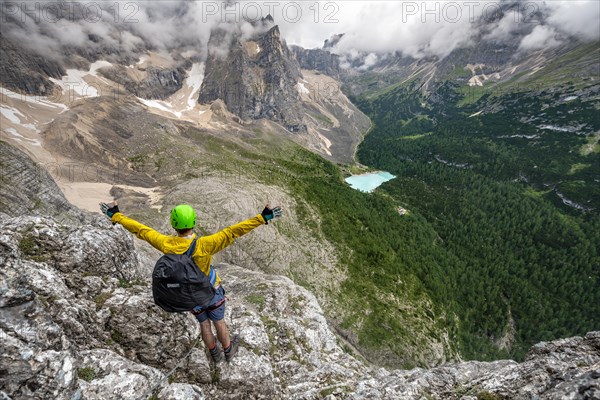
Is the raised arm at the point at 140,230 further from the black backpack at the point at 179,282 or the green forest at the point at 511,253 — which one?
the green forest at the point at 511,253

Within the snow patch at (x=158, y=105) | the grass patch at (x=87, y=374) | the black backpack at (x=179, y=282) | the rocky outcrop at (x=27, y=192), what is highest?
the snow patch at (x=158, y=105)

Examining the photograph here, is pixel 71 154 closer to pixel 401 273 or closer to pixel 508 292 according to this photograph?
pixel 401 273

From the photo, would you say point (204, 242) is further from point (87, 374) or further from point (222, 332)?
point (87, 374)

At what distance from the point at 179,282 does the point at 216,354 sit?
A: 4776 mm

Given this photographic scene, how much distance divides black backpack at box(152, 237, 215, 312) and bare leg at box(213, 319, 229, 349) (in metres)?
2.40

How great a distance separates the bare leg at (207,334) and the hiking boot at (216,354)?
346mm

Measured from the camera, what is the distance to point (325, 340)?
67.4ft

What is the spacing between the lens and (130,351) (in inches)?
432

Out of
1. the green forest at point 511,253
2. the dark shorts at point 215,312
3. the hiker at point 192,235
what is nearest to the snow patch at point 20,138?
the hiker at point 192,235

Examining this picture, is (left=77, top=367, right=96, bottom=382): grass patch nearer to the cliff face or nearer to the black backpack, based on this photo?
the cliff face

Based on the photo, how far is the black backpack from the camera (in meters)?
7.98

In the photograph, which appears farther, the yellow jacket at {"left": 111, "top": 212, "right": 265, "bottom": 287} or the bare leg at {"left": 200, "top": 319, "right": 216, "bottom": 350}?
the bare leg at {"left": 200, "top": 319, "right": 216, "bottom": 350}

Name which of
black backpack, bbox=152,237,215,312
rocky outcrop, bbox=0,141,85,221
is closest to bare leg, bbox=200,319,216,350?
black backpack, bbox=152,237,215,312

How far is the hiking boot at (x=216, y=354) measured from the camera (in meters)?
11.0
